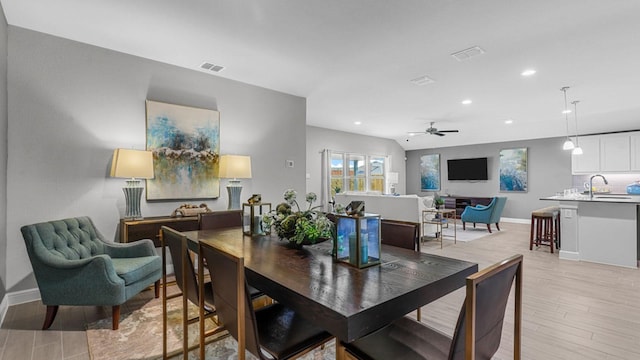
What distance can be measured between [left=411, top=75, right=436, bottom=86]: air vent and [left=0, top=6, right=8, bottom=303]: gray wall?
4.53 m

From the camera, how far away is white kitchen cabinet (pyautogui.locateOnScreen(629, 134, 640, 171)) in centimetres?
673

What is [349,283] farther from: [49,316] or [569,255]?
[569,255]

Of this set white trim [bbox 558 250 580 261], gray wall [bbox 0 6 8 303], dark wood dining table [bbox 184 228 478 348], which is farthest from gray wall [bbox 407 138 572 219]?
gray wall [bbox 0 6 8 303]

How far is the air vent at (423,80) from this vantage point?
430 cm

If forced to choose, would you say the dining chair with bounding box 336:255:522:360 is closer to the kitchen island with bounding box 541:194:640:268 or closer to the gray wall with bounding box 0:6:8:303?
the gray wall with bounding box 0:6:8:303

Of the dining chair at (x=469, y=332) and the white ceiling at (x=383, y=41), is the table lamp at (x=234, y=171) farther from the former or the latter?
the dining chair at (x=469, y=332)

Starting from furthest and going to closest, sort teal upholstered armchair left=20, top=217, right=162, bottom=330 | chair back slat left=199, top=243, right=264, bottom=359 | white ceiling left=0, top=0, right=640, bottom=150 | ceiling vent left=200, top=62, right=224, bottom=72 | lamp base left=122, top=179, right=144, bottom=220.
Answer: ceiling vent left=200, top=62, right=224, bottom=72, lamp base left=122, top=179, right=144, bottom=220, white ceiling left=0, top=0, right=640, bottom=150, teal upholstered armchair left=20, top=217, right=162, bottom=330, chair back slat left=199, top=243, right=264, bottom=359

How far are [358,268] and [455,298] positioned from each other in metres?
2.14

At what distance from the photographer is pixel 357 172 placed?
912 cm

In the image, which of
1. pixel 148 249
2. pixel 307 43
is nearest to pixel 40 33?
pixel 148 249

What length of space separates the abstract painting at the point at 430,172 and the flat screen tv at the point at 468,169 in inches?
19.3

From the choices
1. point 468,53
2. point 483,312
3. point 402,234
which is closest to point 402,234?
point 402,234

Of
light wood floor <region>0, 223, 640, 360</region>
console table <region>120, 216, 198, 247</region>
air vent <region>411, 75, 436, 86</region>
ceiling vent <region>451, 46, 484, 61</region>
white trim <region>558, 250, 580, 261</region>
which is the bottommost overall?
light wood floor <region>0, 223, 640, 360</region>

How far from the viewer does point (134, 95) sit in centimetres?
358
